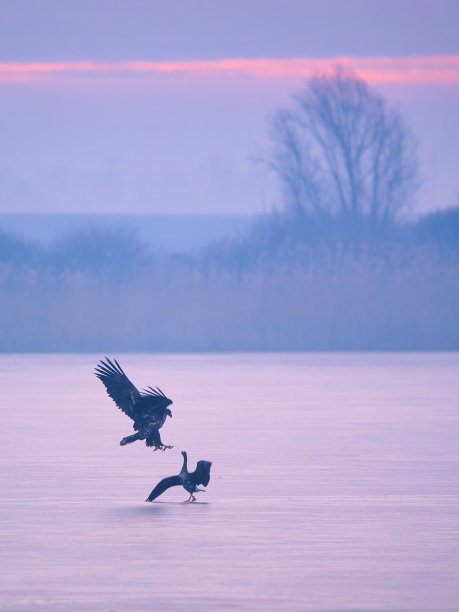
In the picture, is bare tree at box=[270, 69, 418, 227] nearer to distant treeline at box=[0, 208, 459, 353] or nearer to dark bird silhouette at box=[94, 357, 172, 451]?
distant treeline at box=[0, 208, 459, 353]

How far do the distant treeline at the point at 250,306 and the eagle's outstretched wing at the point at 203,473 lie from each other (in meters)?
26.1

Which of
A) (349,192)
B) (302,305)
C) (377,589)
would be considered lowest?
(377,589)

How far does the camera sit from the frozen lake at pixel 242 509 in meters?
7.61

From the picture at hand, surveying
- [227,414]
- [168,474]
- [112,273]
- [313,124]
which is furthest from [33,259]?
[168,474]

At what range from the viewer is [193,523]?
1002 centimetres

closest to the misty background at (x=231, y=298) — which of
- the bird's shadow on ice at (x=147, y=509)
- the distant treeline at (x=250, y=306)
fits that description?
the distant treeline at (x=250, y=306)

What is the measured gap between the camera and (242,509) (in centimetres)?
1072

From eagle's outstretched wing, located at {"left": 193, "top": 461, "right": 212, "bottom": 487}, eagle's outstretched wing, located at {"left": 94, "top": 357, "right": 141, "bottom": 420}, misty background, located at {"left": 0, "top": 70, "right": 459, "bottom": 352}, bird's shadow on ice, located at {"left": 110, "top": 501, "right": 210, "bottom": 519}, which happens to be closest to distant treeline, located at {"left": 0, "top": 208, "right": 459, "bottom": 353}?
misty background, located at {"left": 0, "top": 70, "right": 459, "bottom": 352}

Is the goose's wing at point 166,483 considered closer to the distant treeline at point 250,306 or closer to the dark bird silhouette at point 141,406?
the dark bird silhouette at point 141,406

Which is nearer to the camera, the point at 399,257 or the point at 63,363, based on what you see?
the point at 63,363

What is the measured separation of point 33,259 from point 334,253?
9274 millimetres

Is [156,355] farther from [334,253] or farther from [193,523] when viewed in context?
[193,523]

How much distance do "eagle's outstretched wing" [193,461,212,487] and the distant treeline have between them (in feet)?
85.5

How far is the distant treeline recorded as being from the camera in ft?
122
